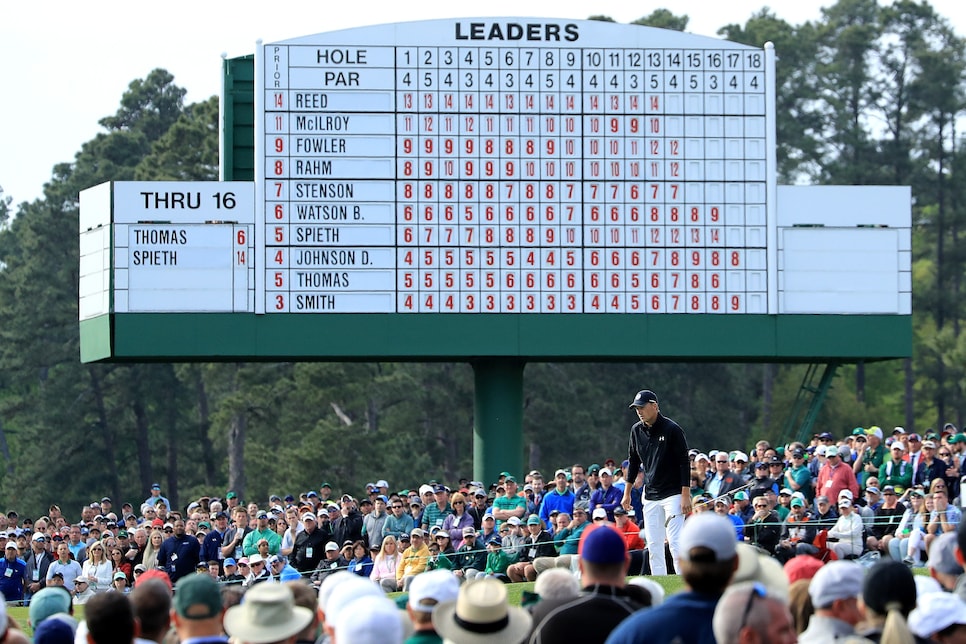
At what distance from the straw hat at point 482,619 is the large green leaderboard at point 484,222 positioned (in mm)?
16888

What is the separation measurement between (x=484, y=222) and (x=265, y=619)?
17293 millimetres

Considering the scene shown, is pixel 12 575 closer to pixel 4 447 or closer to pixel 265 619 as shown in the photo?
pixel 265 619

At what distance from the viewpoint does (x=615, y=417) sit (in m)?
51.6

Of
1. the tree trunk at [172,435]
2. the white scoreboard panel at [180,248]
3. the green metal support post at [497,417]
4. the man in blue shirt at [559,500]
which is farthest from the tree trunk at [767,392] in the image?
the man in blue shirt at [559,500]

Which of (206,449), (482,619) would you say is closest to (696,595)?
(482,619)

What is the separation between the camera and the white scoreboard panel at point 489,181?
24109mm

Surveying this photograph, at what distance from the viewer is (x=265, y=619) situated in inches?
278

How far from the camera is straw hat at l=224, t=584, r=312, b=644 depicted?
→ 7020 mm

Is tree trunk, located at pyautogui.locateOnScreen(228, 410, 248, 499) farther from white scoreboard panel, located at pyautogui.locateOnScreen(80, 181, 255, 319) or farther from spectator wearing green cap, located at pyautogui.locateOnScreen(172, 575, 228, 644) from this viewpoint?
spectator wearing green cap, located at pyautogui.locateOnScreen(172, 575, 228, 644)

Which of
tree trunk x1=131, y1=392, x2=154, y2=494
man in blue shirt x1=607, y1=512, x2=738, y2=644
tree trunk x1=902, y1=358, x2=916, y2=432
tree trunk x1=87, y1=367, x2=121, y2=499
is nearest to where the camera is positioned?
man in blue shirt x1=607, y1=512, x2=738, y2=644

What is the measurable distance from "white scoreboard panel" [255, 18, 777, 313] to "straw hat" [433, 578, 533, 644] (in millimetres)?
16886

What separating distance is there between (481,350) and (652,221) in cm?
302

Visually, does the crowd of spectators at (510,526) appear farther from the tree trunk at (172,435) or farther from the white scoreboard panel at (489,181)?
the tree trunk at (172,435)

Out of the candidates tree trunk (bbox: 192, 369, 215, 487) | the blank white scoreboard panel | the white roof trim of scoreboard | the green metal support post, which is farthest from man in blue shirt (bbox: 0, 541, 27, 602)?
tree trunk (bbox: 192, 369, 215, 487)
